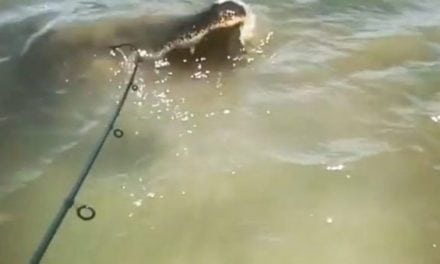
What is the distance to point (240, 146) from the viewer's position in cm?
529

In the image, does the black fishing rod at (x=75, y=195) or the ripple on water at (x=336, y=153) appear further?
the ripple on water at (x=336, y=153)

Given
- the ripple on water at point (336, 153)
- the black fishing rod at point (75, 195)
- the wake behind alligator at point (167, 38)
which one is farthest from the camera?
the wake behind alligator at point (167, 38)

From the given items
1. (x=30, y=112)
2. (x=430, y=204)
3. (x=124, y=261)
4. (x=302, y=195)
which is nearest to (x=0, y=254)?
(x=124, y=261)

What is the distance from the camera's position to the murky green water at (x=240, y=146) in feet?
14.7

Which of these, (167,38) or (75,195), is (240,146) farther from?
(75,195)

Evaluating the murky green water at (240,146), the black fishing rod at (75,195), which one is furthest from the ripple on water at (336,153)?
the black fishing rod at (75,195)

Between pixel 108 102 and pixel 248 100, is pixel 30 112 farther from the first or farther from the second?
pixel 248 100

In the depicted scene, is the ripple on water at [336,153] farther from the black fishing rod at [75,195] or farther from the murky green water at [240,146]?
the black fishing rod at [75,195]

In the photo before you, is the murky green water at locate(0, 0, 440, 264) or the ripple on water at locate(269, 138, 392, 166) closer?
the murky green water at locate(0, 0, 440, 264)

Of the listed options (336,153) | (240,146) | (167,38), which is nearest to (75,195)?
(240,146)

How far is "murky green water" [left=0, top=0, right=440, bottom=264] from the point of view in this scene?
Answer: 4488 mm

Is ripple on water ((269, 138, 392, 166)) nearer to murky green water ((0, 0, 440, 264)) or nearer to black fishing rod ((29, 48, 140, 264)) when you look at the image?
murky green water ((0, 0, 440, 264))

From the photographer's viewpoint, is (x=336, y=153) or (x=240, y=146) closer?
(x=336, y=153)

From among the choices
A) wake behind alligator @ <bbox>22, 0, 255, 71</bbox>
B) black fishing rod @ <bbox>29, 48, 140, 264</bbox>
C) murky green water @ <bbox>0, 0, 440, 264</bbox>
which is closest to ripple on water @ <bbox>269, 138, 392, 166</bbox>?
murky green water @ <bbox>0, 0, 440, 264</bbox>
